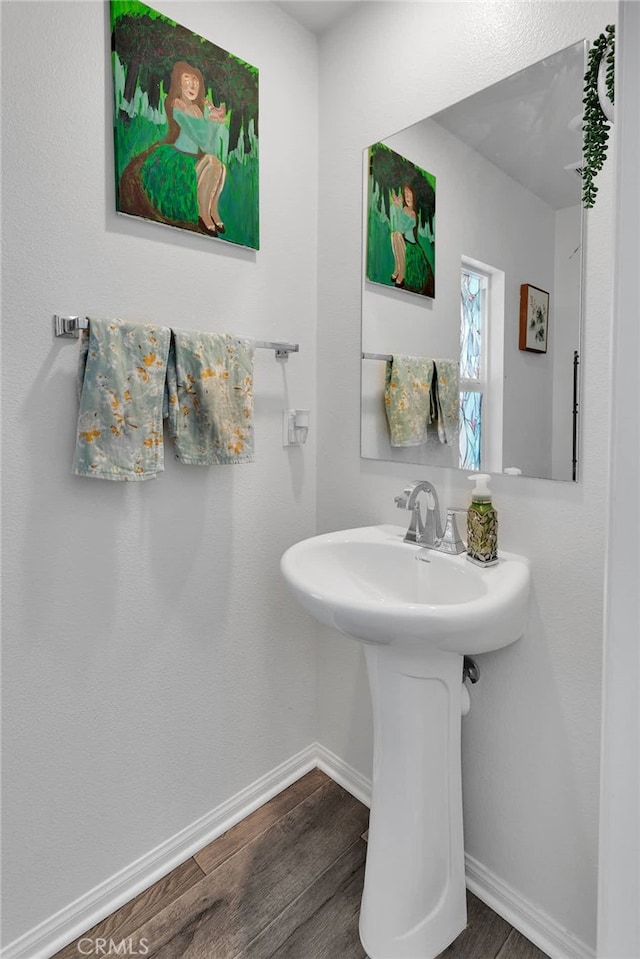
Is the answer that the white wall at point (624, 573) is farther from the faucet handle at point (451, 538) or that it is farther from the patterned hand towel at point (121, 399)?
the patterned hand towel at point (121, 399)

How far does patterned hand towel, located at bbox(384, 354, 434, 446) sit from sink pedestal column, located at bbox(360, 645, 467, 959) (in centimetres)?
61

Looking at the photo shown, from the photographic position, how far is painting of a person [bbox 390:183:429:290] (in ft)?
4.75

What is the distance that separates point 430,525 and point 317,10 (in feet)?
5.06

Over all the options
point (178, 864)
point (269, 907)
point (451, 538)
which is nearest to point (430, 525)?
point (451, 538)

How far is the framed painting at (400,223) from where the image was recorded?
4.67 feet

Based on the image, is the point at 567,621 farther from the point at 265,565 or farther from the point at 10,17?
the point at 10,17

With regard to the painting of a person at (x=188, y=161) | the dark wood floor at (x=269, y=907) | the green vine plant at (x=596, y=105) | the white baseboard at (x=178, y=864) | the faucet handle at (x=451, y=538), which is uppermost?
the painting of a person at (x=188, y=161)

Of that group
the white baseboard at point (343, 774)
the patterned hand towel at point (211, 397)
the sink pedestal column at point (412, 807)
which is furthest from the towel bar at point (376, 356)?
the white baseboard at point (343, 774)

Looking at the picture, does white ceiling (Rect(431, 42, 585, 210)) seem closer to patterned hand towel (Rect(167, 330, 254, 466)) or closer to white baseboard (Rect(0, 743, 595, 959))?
patterned hand towel (Rect(167, 330, 254, 466))

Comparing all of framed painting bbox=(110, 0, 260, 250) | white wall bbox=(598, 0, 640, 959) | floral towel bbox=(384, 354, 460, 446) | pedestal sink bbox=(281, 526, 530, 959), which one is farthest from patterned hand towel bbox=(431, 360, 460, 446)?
white wall bbox=(598, 0, 640, 959)

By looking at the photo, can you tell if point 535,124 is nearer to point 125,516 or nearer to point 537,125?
point 537,125

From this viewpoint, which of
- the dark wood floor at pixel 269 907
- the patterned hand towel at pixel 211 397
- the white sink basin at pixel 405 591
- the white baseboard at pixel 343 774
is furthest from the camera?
the white baseboard at pixel 343 774

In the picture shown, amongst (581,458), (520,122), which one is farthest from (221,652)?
(520,122)

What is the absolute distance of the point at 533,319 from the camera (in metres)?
1.21
